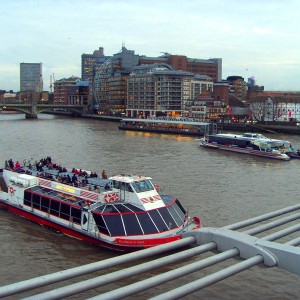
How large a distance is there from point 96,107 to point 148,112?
22.2 m

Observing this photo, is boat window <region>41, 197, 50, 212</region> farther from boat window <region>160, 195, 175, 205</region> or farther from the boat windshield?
boat window <region>160, 195, 175, 205</region>

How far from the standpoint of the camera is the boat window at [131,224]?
388 inches

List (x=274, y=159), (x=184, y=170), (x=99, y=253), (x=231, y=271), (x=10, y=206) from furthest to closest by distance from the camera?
(x=274, y=159)
(x=184, y=170)
(x=10, y=206)
(x=99, y=253)
(x=231, y=271)

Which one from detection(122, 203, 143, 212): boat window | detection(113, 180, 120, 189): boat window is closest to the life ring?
detection(113, 180, 120, 189): boat window

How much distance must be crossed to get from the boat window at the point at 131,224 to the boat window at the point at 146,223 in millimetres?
91

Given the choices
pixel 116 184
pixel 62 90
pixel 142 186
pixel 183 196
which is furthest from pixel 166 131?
pixel 62 90

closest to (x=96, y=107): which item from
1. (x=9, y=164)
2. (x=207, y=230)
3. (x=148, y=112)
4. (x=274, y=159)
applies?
(x=148, y=112)

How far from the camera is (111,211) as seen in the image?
33.3ft

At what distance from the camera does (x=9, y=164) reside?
53.2 feet

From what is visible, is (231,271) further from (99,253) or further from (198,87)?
(198,87)

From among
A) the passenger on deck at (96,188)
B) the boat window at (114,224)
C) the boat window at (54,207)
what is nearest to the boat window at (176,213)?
the boat window at (114,224)

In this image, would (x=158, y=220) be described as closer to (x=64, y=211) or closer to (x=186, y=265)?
(x=64, y=211)

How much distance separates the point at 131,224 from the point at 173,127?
126ft

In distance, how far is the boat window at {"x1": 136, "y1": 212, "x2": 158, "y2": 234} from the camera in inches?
390
